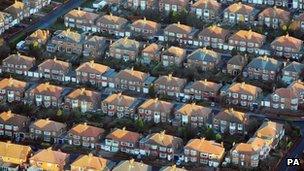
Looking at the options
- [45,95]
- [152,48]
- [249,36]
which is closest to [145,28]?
[152,48]

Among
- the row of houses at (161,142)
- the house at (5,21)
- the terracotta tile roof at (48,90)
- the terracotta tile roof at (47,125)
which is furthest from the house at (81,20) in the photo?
the terracotta tile roof at (47,125)

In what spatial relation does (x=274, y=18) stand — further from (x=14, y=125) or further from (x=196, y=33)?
(x=14, y=125)

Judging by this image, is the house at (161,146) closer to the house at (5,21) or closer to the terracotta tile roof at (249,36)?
the terracotta tile roof at (249,36)

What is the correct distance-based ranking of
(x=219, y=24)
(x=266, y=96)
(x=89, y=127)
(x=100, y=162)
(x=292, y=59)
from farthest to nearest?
(x=219, y=24)
(x=292, y=59)
(x=266, y=96)
(x=89, y=127)
(x=100, y=162)

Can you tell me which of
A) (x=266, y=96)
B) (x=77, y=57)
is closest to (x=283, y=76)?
(x=266, y=96)

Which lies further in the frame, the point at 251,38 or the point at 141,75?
the point at 251,38

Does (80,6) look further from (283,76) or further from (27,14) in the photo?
(283,76)

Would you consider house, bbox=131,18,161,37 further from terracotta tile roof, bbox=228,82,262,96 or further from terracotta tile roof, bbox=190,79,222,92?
terracotta tile roof, bbox=228,82,262,96

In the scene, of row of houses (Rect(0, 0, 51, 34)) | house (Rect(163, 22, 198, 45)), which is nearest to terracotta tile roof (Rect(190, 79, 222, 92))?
house (Rect(163, 22, 198, 45))
